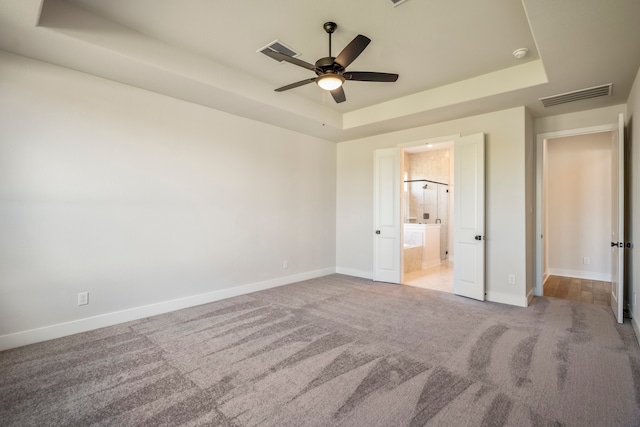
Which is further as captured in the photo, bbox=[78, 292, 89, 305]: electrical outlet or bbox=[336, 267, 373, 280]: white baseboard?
bbox=[336, 267, 373, 280]: white baseboard

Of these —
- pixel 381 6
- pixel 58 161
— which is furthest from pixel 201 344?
pixel 381 6

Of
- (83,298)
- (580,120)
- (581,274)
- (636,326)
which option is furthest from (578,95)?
(83,298)

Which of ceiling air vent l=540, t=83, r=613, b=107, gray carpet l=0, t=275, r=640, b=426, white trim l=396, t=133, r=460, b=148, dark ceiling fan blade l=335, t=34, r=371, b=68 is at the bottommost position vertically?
gray carpet l=0, t=275, r=640, b=426

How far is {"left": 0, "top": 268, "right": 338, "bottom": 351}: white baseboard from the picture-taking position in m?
2.89

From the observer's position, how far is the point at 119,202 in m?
3.47

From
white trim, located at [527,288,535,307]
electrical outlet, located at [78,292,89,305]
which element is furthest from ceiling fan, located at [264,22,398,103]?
white trim, located at [527,288,535,307]

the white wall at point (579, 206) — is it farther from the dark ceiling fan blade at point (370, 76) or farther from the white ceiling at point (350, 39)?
the dark ceiling fan blade at point (370, 76)

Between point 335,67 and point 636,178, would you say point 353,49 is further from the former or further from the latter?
point 636,178

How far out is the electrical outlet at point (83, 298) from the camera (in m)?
3.21

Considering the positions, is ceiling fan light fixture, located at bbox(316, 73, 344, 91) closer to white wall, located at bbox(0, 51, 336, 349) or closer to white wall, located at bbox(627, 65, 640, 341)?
white wall, located at bbox(0, 51, 336, 349)

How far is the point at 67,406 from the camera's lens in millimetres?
2008

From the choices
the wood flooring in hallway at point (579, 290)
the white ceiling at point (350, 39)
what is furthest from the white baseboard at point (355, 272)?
the white ceiling at point (350, 39)

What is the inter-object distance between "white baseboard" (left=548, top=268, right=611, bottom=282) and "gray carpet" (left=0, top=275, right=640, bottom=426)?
8.62 ft

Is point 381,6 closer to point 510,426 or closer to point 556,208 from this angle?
Answer: point 510,426
